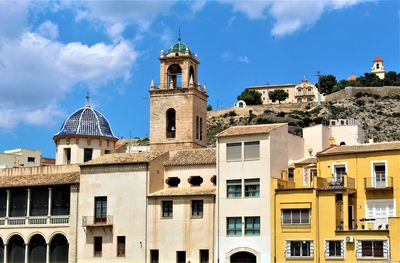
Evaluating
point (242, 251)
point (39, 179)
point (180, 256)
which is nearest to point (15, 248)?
point (39, 179)

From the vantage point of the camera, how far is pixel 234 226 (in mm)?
52656

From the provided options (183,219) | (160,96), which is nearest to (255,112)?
(160,96)

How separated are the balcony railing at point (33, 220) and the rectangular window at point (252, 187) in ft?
51.6

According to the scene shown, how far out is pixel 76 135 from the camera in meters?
65.8

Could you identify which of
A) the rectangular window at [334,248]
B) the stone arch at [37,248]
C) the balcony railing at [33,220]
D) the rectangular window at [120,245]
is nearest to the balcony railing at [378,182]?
the rectangular window at [334,248]

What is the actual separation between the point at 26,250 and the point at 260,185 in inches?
838

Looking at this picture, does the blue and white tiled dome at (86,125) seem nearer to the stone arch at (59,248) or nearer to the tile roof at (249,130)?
the stone arch at (59,248)

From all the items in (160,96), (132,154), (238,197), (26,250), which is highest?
(160,96)

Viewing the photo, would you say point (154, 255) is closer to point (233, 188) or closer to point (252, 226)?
point (233, 188)

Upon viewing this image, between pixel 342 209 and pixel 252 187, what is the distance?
655 centimetres

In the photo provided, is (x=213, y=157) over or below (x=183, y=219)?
over

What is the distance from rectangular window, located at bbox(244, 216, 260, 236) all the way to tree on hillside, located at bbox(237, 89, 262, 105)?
11371 cm

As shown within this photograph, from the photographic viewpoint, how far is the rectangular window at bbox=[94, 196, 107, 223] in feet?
189

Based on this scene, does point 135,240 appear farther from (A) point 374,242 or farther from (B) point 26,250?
(A) point 374,242
